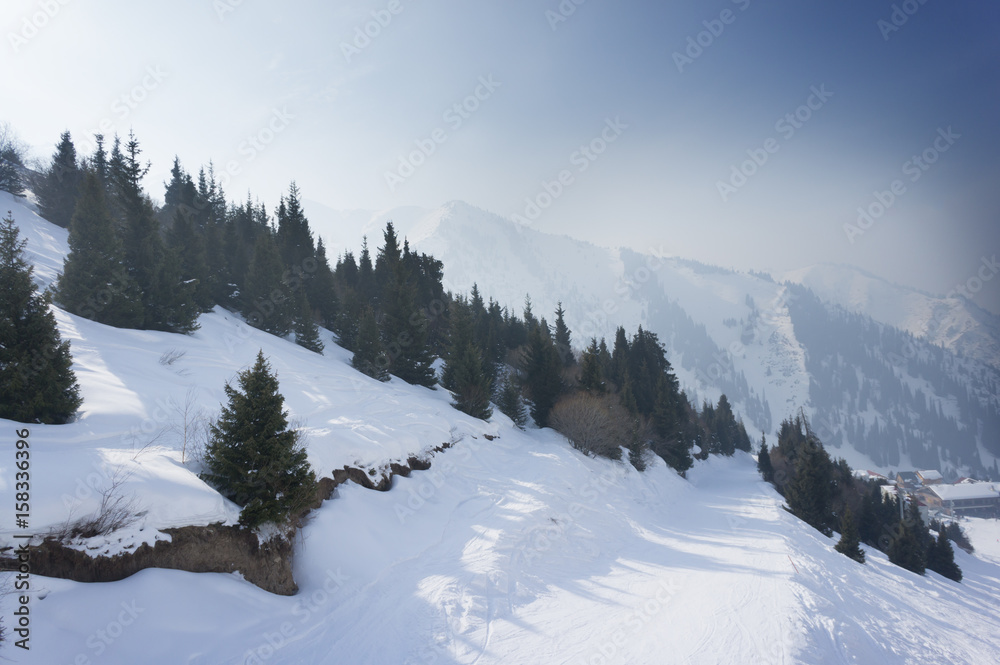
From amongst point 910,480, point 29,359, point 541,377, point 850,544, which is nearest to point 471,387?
point 541,377

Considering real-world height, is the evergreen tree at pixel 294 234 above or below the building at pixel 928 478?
above

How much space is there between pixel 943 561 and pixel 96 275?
5865cm

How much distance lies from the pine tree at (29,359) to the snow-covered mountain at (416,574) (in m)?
0.74

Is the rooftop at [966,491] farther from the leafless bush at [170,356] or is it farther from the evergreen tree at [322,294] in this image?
the leafless bush at [170,356]

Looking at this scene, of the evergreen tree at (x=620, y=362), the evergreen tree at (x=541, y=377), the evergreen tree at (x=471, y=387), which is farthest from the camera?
the evergreen tree at (x=620, y=362)

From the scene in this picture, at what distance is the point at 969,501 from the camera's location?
3883 inches

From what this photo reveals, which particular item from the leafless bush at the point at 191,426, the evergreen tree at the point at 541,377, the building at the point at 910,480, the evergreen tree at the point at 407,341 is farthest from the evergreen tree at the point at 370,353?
the building at the point at 910,480

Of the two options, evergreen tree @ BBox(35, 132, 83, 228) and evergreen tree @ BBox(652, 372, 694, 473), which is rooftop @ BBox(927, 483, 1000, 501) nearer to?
evergreen tree @ BBox(652, 372, 694, 473)

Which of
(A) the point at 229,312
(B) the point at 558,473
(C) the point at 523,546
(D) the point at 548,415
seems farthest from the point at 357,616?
(A) the point at 229,312

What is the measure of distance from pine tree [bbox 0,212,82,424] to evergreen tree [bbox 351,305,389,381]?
756 inches

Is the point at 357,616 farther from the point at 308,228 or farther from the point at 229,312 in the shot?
the point at 308,228

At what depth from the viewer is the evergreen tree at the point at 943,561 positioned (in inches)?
1224

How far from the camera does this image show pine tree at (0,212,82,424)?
27.6 feet

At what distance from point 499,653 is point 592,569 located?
6.10 meters
